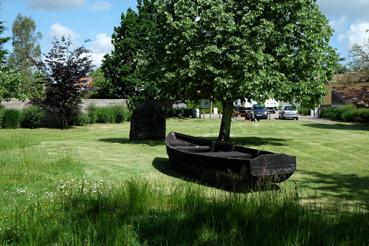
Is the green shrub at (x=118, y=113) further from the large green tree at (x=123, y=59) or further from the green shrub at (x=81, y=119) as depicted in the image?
the large green tree at (x=123, y=59)

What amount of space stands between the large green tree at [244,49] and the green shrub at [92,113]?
70.7 feet

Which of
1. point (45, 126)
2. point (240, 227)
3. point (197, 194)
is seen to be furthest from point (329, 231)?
point (45, 126)

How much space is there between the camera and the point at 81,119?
133ft

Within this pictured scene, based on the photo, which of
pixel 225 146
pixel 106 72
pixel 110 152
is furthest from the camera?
pixel 106 72

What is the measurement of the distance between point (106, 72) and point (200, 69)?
→ 3579 centimetres

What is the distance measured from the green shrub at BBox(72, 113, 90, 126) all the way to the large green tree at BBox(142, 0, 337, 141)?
19.1 meters

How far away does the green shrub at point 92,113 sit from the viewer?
4291cm

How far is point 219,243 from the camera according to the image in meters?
6.04

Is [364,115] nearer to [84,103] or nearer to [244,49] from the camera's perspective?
[84,103]

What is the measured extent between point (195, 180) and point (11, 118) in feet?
88.4

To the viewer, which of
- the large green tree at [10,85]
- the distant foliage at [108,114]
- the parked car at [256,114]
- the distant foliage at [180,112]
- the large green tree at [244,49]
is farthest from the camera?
the distant foliage at [180,112]

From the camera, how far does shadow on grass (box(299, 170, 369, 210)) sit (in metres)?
11.4

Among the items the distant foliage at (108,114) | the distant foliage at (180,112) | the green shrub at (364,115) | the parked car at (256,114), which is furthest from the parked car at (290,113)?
the distant foliage at (108,114)

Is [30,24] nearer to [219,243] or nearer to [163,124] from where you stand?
[163,124]
